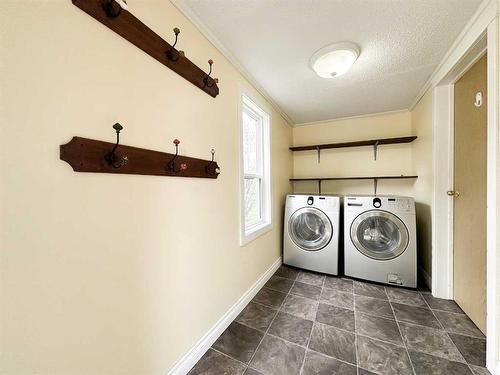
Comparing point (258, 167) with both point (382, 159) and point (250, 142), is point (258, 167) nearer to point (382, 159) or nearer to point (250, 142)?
point (250, 142)

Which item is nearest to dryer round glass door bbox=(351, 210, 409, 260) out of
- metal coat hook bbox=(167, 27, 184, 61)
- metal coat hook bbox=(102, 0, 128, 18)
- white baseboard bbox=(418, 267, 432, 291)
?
white baseboard bbox=(418, 267, 432, 291)

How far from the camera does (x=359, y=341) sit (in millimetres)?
1434

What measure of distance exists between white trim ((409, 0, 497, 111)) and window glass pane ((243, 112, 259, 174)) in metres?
1.72

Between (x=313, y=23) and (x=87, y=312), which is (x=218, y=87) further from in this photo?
(x=87, y=312)

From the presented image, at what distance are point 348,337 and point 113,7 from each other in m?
2.31

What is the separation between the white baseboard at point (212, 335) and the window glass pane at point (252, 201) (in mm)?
640

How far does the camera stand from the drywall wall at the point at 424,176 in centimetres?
204

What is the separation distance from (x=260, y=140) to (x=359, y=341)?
2.04 meters

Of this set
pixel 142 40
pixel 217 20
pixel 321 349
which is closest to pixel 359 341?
pixel 321 349

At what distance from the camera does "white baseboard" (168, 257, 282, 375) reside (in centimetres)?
117

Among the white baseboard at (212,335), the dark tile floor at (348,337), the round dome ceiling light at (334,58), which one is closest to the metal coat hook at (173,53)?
the round dome ceiling light at (334,58)

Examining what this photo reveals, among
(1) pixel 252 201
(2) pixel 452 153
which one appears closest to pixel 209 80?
(1) pixel 252 201

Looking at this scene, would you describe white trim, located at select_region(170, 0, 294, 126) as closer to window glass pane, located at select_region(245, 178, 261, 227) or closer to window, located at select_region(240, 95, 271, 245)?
window, located at select_region(240, 95, 271, 245)

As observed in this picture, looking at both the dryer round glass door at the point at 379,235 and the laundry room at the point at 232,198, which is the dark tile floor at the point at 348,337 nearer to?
the laundry room at the point at 232,198
